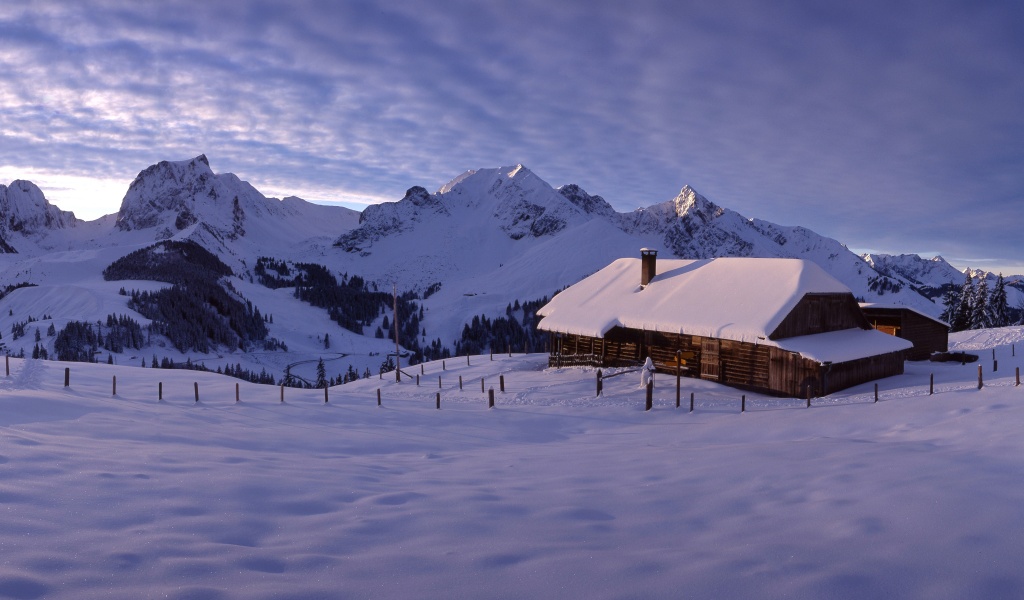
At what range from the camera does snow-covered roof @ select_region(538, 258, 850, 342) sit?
26.0 meters

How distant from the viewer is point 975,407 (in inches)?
565

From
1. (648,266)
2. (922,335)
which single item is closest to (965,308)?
(922,335)

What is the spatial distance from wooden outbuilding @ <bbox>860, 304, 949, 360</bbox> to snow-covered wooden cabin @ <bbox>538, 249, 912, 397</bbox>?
20.4 feet

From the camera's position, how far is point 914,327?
34.2 meters

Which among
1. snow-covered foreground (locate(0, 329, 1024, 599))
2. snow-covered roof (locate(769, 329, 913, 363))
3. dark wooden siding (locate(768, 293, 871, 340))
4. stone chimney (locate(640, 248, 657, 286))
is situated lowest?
snow-covered foreground (locate(0, 329, 1024, 599))

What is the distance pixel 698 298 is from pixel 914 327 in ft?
53.4

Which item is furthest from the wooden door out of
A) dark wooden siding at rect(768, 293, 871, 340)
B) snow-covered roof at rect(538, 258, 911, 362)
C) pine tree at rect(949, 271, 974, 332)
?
pine tree at rect(949, 271, 974, 332)

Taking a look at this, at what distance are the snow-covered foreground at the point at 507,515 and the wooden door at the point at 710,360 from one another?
12.7 m

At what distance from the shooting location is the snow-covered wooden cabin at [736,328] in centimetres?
2481

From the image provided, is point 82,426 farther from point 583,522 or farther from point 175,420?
point 583,522

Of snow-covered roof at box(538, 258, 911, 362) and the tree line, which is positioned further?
the tree line

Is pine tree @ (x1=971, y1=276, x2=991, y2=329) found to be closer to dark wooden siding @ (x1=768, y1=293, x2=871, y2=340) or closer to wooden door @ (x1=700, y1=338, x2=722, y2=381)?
dark wooden siding @ (x1=768, y1=293, x2=871, y2=340)

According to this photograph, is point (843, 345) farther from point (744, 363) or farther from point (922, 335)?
point (922, 335)

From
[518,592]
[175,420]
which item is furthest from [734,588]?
[175,420]
